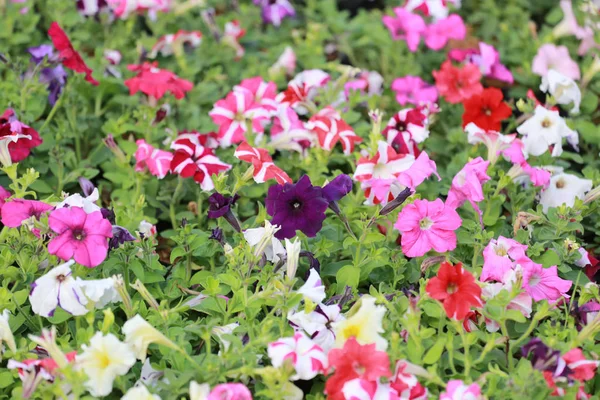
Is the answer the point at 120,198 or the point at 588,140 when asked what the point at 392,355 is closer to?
the point at 120,198

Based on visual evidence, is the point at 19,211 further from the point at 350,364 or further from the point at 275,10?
the point at 275,10

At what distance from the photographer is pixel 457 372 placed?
180 centimetres

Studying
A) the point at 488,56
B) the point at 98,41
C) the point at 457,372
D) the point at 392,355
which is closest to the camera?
the point at 392,355

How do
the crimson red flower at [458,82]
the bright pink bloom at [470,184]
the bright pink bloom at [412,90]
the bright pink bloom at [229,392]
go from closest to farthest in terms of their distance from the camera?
the bright pink bloom at [229,392]
the bright pink bloom at [470,184]
the crimson red flower at [458,82]
the bright pink bloom at [412,90]

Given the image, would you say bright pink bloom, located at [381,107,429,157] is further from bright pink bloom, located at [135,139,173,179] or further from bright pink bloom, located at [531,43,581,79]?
bright pink bloom, located at [531,43,581,79]

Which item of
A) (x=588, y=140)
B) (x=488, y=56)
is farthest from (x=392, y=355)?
(x=488, y=56)

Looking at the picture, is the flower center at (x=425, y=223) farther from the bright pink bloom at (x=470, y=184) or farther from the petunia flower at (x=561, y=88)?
the petunia flower at (x=561, y=88)

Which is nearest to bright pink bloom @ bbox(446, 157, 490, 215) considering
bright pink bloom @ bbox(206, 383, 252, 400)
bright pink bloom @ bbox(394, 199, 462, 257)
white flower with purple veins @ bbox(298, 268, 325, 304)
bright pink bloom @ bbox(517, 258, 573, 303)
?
bright pink bloom @ bbox(394, 199, 462, 257)

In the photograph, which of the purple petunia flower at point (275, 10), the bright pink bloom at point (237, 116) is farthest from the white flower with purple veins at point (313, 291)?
the purple petunia flower at point (275, 10)

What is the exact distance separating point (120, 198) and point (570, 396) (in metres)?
1.44

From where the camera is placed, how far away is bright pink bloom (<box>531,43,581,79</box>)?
121 inches

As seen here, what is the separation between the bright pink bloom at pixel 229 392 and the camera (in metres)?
1.60

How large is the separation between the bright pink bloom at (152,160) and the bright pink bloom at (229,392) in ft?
2.98

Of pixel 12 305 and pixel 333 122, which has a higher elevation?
pixel 12 305
